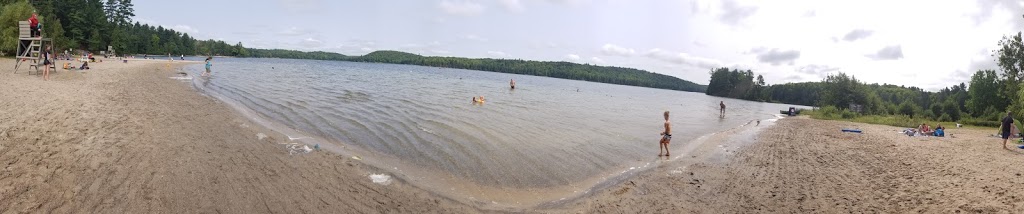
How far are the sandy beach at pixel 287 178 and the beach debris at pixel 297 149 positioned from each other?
12.4 inches

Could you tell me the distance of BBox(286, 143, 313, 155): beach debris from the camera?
1077 centimetres

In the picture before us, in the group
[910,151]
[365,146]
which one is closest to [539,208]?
[365,146]

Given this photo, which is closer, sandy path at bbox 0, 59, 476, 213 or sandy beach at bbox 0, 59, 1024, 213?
sandy path at bbox 0, 59, 476, 213

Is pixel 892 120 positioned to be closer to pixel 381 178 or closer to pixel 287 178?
pixel 381 178

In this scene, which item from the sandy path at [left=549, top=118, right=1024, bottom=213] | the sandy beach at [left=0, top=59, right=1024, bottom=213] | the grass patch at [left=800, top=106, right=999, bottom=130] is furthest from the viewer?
the grass patch at [left=800, top=106, right=999, bottom=130]

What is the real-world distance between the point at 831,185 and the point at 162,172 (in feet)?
44.4

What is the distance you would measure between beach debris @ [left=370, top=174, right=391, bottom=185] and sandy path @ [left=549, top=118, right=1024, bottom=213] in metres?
3.52

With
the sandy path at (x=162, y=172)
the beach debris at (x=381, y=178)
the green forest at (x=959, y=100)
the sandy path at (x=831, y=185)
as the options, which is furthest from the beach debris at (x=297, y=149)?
the green forest at (x=959, y=100)

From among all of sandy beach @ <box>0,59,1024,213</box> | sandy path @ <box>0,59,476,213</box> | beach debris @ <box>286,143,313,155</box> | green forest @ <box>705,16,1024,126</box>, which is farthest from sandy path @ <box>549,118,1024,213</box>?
green forest @ <box>705,16,1024,126</box>

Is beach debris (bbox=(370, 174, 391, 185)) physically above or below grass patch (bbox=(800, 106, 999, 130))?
below

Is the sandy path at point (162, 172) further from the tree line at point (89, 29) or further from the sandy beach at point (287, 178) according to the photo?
the tree line at point (89, 29)

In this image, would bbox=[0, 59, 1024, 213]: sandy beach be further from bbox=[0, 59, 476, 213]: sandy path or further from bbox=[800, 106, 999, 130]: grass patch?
bbox=[800, 106, 999, 130]: grass patch

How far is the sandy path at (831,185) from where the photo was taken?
26.9ft

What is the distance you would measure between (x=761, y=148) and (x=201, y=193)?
17.9m
